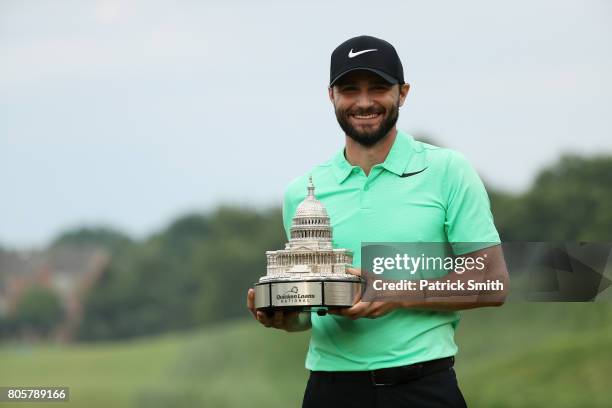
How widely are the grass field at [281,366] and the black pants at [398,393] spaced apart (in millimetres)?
27414

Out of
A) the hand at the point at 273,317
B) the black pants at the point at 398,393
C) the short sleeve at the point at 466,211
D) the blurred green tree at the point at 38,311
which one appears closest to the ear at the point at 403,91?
the short sleeve at the point at 466,211

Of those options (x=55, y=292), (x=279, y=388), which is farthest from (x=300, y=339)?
(x=55, y=292)

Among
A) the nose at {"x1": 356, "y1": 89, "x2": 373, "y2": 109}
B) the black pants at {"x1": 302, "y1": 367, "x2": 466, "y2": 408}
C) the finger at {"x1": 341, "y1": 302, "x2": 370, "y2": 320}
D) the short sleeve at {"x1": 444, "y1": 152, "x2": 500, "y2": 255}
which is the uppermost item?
the nose at {"x1": 356, "y1": 89, "x2": 373, "y2": 109}

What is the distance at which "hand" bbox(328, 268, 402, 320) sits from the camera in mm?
6504

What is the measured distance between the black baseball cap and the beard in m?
0.13

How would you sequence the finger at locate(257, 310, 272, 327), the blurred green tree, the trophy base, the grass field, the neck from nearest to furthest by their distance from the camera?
the trophy base → the finger at locate(257, 310, 272, 327) → the neck → the grass field → the blurred green tree

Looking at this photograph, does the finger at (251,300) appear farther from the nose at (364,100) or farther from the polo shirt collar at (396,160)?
the nose at (364,100)

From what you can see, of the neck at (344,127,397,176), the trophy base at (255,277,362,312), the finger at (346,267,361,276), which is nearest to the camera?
the trophy base at (255,277,362,312)

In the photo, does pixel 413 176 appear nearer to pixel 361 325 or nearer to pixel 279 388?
pixel 361 325

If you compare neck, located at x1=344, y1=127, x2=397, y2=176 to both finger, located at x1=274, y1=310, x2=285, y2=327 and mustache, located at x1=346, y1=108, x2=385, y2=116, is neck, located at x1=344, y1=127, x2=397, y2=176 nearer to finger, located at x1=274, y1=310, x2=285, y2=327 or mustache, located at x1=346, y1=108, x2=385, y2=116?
mustache, located at x1=346, y1=108, x2=385, y2=116

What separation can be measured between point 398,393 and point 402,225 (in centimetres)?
72

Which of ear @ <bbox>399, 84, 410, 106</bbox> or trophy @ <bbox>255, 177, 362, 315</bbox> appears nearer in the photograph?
trophy @ <bbox>255, 177, 362, 315</bbox>

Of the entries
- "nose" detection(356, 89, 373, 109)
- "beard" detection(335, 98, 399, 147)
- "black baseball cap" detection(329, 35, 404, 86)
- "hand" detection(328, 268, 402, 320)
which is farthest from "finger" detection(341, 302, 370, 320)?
"black baseball cap" detection(329, 35, 404, 86)

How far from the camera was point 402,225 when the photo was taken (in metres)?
6.69
